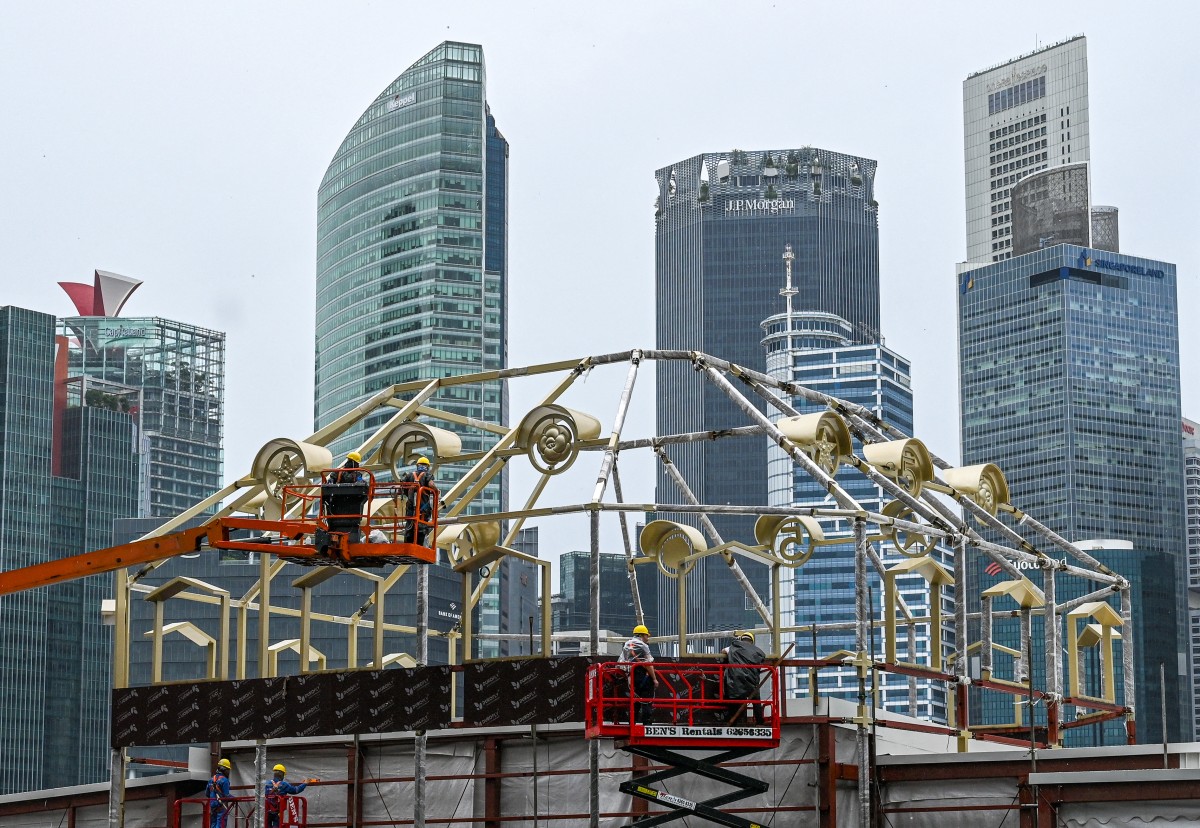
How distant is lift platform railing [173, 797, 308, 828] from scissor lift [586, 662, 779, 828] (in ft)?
28.6

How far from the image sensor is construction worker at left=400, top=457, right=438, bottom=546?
35.7m

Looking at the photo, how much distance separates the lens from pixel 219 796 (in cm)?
4059

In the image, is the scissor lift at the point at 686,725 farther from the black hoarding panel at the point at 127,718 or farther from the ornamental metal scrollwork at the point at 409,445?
the black hoarding panel at the point at 127,718

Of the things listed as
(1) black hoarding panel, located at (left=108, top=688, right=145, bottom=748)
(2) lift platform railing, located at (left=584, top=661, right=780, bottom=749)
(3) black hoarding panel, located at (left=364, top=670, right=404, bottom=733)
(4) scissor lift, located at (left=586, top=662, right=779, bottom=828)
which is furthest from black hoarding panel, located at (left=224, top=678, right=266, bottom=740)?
(2) lift platform railing, located at (left=584, top=661, right=780, bottom=749)

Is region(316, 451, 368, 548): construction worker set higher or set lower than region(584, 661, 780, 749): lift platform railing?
higher

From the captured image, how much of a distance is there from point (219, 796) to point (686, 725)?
1227 centimetres

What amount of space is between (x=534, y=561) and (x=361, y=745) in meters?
5.92

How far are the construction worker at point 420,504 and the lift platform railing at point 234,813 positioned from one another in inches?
313

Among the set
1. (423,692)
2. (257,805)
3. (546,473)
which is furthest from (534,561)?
(257,805)

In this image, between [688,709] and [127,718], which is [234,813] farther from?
[688,709]

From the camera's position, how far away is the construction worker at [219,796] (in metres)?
40.2

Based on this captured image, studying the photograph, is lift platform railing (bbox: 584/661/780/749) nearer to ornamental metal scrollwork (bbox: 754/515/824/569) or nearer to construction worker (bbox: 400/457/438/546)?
construction worker (bbox: 400/457/438/546)

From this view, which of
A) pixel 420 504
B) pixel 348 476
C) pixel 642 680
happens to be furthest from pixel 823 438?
pixel 348 476

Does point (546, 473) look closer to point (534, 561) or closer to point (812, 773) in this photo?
point (534, 561)
